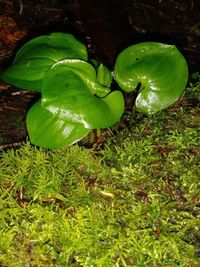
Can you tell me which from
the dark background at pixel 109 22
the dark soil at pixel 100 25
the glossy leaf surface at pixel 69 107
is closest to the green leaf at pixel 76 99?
the glossy leaf surface at pixel 69 107

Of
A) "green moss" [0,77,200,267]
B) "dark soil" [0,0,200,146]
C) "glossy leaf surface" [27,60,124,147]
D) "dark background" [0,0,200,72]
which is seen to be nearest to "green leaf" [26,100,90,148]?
"glossy leaf surface" [27,60,124,147]

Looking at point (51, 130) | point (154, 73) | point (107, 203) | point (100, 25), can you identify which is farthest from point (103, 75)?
point (100, 25)

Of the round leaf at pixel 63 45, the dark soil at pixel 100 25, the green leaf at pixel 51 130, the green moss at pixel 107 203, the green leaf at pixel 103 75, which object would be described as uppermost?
the round leaf at pixel 63 45

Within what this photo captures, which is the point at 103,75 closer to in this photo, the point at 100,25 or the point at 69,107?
the point at 69,107

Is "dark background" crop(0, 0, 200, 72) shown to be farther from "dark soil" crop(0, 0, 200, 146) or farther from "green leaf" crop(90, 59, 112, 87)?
"green leaf" crop(90, 59, 112, 87)

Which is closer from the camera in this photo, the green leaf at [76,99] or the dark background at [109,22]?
the green leaf at [76,99]

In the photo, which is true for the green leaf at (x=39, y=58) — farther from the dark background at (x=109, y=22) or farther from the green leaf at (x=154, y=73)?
the dark background at (x=109, y=22)

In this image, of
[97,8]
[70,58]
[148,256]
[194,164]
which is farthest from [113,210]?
[97,8]
